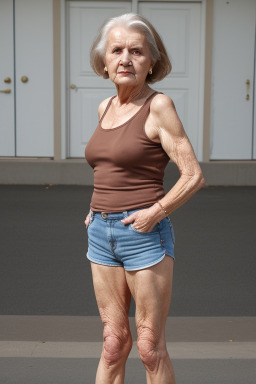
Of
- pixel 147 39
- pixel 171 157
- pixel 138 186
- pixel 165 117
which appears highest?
pixel 147 39

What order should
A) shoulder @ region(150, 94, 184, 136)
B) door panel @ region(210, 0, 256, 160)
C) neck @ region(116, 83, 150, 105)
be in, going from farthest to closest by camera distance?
door panel @ region(210, 0, 256, 160), neck @ region(116, 83, 150, 105), shoulder @ region(150, 94, 184, 136)

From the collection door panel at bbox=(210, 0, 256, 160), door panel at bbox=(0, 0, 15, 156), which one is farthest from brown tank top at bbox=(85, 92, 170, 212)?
door panel at bbox=(0, 0, 15, 156)

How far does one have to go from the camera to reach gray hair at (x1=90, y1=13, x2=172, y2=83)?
114 inches

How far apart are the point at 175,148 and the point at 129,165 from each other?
0.19 metres

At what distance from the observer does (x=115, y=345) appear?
3.03 metres

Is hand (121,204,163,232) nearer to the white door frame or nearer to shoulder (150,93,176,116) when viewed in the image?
shoulder (150,93,176,116)

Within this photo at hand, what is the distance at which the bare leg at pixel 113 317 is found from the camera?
3.00 meters

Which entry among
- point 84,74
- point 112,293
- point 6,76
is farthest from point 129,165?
point 6,76

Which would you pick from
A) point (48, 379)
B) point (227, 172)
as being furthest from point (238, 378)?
point (227, 172)

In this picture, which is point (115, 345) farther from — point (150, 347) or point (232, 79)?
point (232, 79)

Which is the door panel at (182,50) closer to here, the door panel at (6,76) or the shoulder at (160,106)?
the door panel at (6,76)

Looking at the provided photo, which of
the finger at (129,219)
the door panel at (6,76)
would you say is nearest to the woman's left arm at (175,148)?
the finger at (129,219)

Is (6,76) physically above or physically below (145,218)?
above

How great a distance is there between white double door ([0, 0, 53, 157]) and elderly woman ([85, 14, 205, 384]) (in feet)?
27.0
